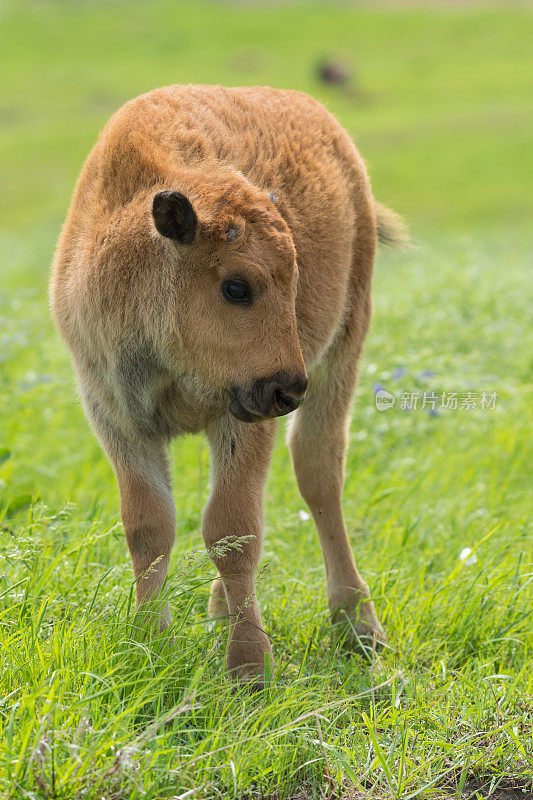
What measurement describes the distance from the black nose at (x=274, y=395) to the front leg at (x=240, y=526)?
1.29 feet

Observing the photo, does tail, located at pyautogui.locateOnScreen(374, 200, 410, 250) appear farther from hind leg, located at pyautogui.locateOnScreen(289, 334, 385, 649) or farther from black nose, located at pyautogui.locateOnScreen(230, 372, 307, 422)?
black nose, located at pyautogui.locateOnScreen(230, 372, 307, 422)

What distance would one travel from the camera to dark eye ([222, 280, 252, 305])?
11.1 ft

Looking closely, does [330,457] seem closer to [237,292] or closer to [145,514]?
[145,514]

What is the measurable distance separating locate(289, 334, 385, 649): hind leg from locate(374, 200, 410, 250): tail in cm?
87

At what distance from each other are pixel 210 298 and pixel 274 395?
1.41ft

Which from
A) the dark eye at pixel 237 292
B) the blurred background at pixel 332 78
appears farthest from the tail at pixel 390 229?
the blurred background at pixel 332 78

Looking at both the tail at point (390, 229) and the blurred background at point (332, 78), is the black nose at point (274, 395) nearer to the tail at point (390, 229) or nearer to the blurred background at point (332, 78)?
the tail at point (390, 229)

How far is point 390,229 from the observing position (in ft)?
17.9

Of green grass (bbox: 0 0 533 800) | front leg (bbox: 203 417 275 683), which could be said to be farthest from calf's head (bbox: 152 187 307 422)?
green grass (bbox: 0 0 533 800)

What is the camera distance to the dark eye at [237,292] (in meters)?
3.38

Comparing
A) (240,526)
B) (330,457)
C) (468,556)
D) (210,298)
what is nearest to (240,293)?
(210,298)

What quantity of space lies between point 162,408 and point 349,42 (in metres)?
65.4

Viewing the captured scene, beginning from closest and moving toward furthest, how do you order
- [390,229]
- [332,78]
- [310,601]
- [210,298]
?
[210,298] → [310,601] → [390,229] → [332,78]

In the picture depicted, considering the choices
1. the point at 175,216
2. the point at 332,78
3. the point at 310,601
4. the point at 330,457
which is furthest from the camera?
the point at 332,78
